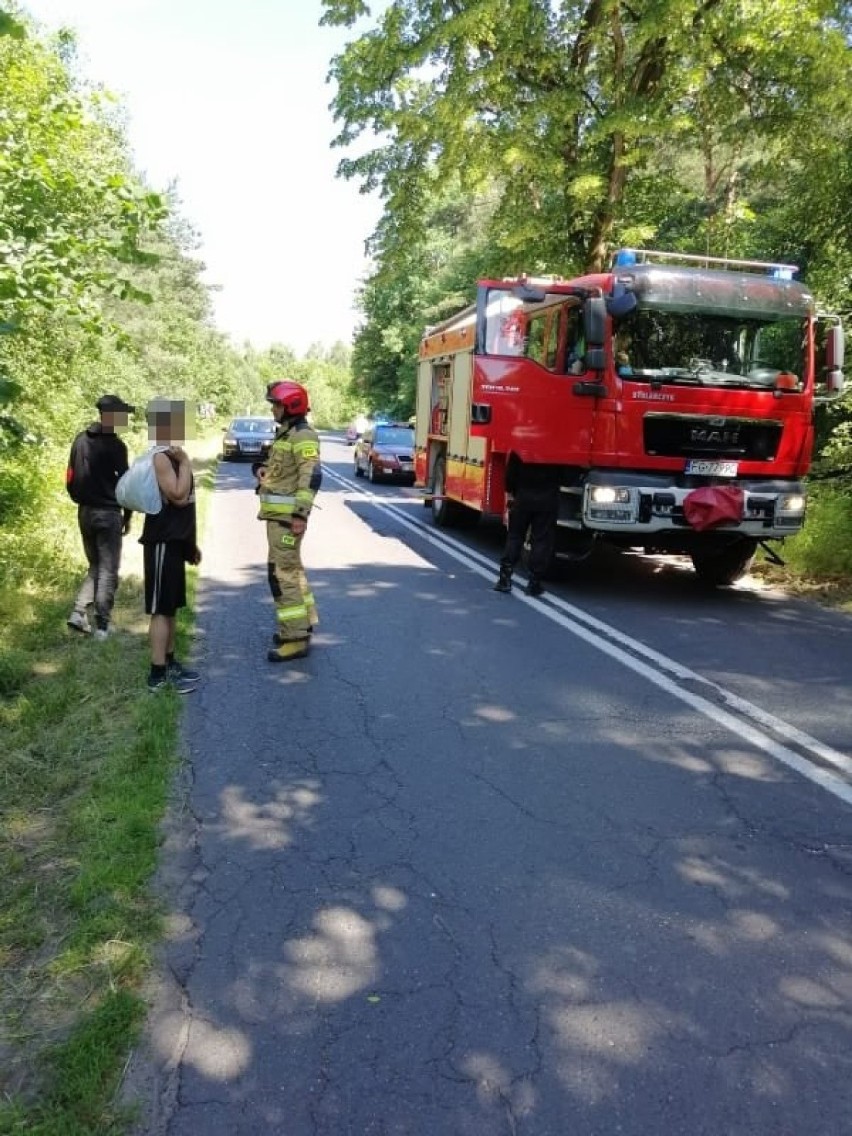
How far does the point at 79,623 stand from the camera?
23.2 ft

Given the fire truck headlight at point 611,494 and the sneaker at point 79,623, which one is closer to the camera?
the sneaker at point 79,623

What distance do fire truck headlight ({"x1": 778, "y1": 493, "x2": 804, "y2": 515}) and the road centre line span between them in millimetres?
2188

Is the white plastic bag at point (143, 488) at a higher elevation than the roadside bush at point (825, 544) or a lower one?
higher

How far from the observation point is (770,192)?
2427cm

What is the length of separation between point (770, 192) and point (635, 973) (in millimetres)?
25581

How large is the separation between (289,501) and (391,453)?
663 inches

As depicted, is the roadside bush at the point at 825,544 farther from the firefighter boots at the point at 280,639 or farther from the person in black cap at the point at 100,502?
the person in black cap at the point at 100,502

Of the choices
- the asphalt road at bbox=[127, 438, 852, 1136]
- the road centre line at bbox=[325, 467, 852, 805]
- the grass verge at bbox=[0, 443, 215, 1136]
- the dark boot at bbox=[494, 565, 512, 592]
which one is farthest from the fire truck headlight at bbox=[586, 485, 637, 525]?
the grass verge at bbox=[0, 443, 215, 1136]

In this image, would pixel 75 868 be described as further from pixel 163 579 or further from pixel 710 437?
pixel 710 437

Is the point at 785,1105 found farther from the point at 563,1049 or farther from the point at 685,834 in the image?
the point at 685,834

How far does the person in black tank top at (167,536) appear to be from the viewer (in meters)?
5.54

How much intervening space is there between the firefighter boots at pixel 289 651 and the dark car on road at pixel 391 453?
16.0 meters

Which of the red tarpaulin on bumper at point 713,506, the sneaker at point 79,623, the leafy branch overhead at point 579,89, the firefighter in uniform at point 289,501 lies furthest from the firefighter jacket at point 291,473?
the leafy branch overhead at point 579,89

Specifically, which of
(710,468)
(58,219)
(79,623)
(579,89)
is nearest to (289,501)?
(79,623)
